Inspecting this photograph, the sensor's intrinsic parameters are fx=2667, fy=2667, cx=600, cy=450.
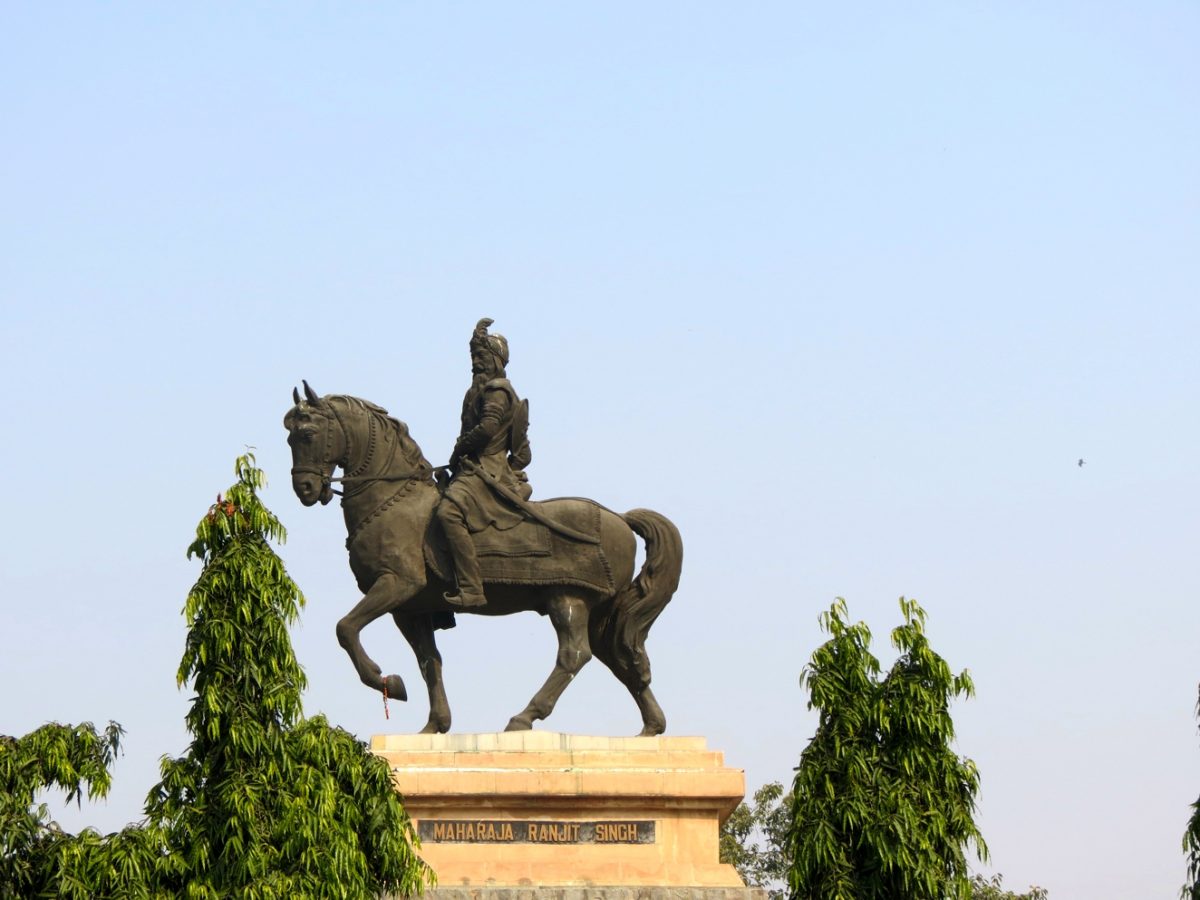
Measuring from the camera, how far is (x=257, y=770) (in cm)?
2038

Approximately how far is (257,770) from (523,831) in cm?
317

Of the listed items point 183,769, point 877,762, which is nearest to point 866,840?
point 877,762

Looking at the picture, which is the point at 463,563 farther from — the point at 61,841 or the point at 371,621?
the point at 61,841

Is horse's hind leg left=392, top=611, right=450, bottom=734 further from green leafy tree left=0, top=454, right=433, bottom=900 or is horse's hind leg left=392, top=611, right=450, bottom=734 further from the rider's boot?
green leafy tree left=0, top=454, right=433, bottom=900

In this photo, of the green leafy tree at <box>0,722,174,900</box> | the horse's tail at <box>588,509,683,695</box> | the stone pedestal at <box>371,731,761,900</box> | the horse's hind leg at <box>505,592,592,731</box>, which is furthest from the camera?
the horse's tail at <box>588,509,683,695</box>

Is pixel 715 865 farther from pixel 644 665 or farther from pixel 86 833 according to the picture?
pixel 86 833

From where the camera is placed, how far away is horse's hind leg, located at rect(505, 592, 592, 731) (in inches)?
921

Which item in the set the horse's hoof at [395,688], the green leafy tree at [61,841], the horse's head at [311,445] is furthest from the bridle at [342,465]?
the green leafy tree at [61,841]

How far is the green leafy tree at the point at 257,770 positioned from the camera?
20.1 metres

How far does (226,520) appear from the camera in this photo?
21.0m

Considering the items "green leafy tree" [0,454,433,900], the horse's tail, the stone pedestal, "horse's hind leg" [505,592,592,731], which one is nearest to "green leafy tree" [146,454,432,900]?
"green leafy tree" [0,454,433,900]

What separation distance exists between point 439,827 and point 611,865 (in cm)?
150

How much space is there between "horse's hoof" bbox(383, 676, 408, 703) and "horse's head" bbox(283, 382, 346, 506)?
1.74 meters

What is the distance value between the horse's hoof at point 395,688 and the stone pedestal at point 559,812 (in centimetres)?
44
